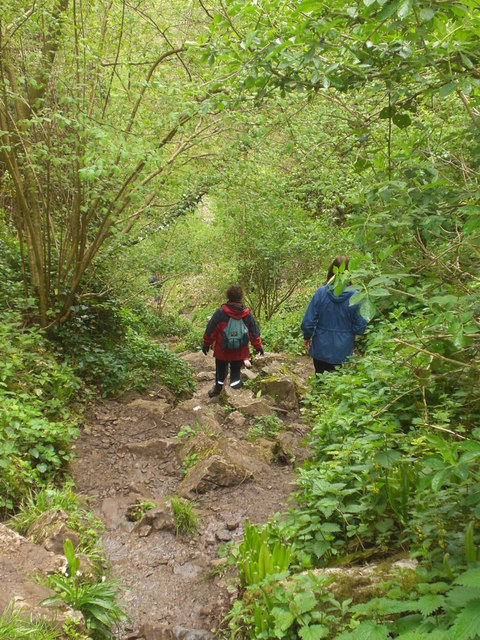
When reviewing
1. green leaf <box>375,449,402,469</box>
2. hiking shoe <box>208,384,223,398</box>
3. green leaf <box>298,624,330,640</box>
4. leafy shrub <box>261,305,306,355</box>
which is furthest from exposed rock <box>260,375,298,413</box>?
green leaf <box>298,624,330,640</box>

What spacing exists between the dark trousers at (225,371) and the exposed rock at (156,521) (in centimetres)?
356

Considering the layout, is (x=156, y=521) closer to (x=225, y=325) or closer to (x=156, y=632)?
(x=156, y=632)

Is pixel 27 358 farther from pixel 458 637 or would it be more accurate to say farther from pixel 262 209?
pixel 262 209

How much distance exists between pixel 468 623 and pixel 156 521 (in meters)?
3.21

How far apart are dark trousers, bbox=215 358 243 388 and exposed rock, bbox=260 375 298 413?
21.1 inches

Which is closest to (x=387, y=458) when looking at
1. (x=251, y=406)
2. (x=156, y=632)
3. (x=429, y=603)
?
(x=429, y=603)

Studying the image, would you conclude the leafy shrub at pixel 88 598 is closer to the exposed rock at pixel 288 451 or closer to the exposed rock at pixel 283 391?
the exposed rock at pixel 288 451

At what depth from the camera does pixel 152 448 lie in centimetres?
597

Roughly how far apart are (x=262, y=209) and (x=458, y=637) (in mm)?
9199

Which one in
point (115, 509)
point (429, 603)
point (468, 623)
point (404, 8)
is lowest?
point (115, 509)

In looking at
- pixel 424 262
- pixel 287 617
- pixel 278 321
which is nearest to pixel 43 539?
pixel 287 617

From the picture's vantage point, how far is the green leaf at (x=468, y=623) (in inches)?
65.2

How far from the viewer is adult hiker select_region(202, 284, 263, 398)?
7355 mm

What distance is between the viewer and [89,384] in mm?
7039
